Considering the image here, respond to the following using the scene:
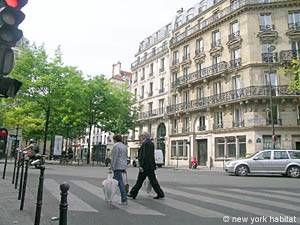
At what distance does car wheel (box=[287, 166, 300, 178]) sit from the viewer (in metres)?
20.5

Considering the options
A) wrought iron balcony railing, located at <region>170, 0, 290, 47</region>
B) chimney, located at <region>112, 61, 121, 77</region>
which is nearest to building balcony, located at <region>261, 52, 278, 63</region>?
wrought iron balcony railing, located at <region>170, 0, 290, 47</region>

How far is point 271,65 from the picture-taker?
34344mm

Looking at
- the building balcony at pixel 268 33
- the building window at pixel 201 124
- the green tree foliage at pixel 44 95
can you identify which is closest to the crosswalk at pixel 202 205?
the green tree foliage at pixel 44 95

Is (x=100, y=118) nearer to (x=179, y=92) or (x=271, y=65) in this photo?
(x=179, y=92)

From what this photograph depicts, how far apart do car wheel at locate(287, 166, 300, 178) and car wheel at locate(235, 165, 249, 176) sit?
2.39 meters

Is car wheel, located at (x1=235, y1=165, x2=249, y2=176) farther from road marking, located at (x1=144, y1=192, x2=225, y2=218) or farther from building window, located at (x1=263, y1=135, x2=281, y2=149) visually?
road marking, located at (x1=144, y1=192, x2=225, y2=218)

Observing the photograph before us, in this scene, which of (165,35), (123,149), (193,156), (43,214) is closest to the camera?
(43,214)

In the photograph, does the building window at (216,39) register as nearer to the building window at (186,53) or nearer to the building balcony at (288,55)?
the building window at (186,53)

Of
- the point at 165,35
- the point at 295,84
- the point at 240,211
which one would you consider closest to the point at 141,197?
the point at 240,211

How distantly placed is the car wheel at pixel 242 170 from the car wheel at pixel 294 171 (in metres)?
2.39

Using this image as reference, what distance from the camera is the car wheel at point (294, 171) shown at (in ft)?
67.2

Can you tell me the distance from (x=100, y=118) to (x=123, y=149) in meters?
30.4

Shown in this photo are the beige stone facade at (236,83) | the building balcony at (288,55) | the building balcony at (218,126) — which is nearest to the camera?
the beige stone facade at (236,83)

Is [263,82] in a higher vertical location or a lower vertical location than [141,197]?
higher
